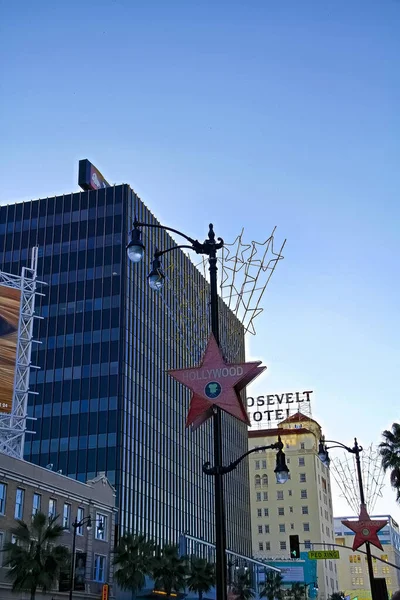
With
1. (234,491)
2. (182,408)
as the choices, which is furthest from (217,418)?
(234,491)

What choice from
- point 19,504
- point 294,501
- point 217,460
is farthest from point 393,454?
point 294,501

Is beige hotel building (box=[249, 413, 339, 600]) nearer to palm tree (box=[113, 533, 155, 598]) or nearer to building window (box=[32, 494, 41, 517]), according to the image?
palm tree (box=[113, 533, 155, 598])

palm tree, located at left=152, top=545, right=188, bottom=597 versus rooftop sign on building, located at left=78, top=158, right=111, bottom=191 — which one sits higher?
rooftop sign on building, located at left=78, top=158, right=111, bottom=191

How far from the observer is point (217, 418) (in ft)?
57.0

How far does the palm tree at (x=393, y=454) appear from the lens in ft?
206

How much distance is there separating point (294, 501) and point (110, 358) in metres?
80.4

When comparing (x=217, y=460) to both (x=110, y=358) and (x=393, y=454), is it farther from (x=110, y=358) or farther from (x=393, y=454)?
(x=110, y=358)

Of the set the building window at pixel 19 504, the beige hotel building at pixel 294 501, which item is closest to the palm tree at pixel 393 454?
the building window at pixel 19 504

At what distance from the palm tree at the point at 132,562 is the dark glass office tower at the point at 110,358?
71.4 feet

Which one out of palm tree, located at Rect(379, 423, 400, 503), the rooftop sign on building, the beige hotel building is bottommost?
palm tree, located at Rect(379, 423, 400, 503)

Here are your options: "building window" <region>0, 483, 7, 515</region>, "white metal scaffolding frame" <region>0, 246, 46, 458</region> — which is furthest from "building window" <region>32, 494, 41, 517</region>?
"building window" <region>0, 483, 7, 515</region>

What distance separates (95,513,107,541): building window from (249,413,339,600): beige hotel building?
8744cm

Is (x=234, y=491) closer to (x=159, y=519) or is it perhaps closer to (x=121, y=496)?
(x=159, y=519)

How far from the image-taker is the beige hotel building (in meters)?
153
